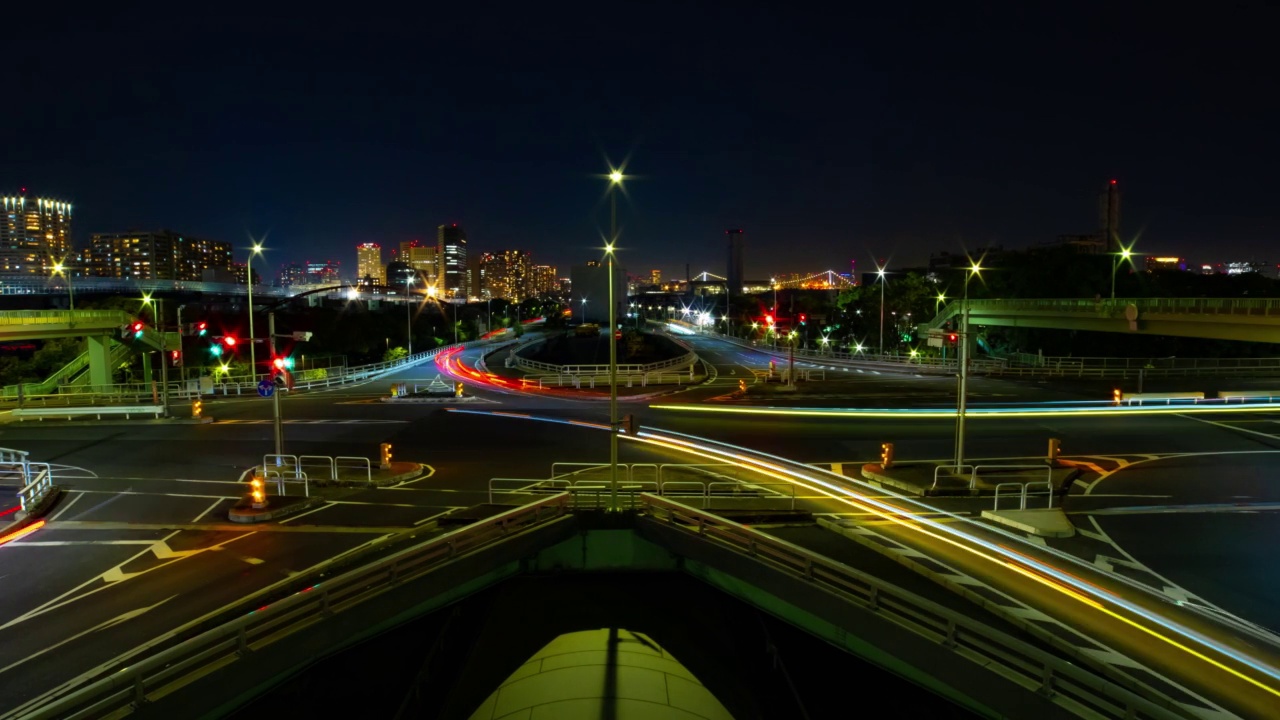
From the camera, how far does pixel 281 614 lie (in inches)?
434

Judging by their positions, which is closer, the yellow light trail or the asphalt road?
the yellow light trail

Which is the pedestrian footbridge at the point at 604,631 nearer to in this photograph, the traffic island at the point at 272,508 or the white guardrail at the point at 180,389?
the traffic island at the point at 272,508

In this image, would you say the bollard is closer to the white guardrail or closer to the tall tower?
the white guardrail

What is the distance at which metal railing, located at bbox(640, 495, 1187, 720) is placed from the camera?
29.6 feet

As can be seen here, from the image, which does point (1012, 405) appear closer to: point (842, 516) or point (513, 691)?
point (842, 516)

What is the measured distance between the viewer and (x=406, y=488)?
68.5 ft

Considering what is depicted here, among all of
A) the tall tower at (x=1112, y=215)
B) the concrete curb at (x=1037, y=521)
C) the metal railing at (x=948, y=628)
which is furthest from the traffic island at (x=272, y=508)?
the tall tower at (x=1112, y=215)

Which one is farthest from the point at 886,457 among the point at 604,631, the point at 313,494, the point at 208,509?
the point at 208,509

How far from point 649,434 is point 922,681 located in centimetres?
1787

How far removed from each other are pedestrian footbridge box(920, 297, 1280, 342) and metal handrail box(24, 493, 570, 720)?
21018mm

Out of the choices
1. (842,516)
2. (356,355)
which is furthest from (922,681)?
(356,355)

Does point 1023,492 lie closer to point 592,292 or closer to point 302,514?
point 302,514

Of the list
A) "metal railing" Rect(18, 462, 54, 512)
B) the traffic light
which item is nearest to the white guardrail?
"metal railing" Rect(18, 462, 54, 512)

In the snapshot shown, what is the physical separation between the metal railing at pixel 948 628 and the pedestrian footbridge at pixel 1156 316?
18073mm
